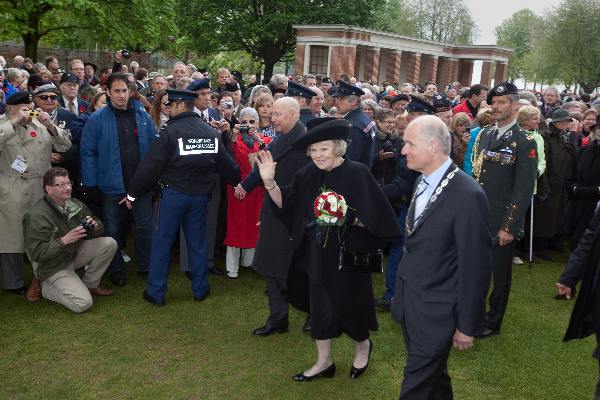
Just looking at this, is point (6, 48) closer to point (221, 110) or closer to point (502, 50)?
point (221, 110)

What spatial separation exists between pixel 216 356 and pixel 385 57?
41673 millimetres

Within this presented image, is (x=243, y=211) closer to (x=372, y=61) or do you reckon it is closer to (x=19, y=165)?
(x=19, y=165)

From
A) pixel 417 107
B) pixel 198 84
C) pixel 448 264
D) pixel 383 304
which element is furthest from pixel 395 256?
pixel 198 84

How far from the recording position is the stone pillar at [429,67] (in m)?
48.7

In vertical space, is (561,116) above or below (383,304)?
above

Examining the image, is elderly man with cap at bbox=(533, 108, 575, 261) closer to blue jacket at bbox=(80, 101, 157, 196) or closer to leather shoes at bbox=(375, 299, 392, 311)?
leather shoes at bbox=(375, 299, 392, 311)

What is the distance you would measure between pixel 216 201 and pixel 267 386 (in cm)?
317

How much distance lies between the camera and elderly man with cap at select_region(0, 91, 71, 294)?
595 centimetres

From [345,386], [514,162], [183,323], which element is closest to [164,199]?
[183,323]

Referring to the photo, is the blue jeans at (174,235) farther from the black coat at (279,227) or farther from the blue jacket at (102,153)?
the black coat at (279,227)

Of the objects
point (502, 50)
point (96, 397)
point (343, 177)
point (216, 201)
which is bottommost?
point (96, 397)

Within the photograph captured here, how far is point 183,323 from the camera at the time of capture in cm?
589

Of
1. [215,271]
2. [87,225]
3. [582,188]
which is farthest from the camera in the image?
[582,188]

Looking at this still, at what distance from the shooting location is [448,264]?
3.35 m
